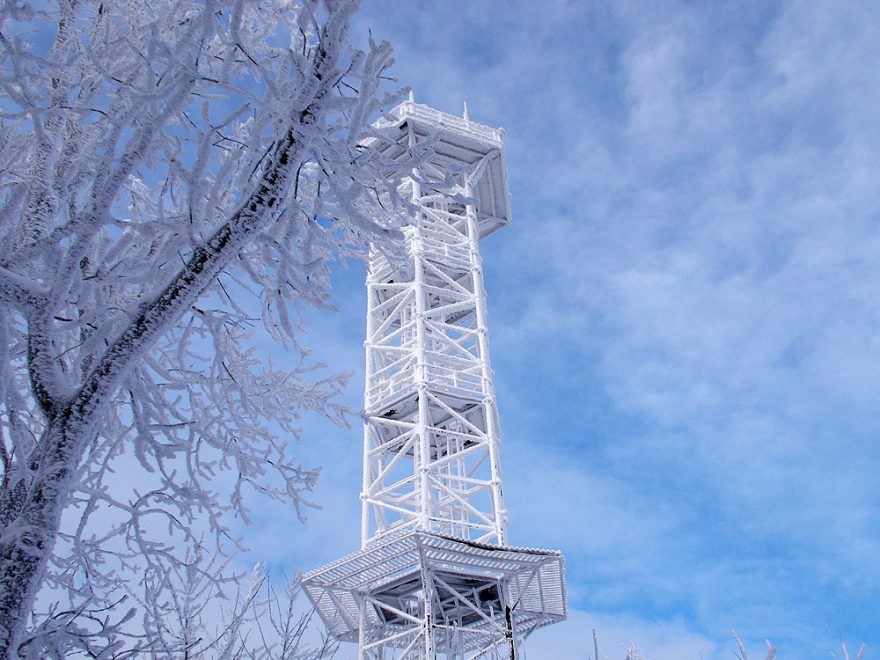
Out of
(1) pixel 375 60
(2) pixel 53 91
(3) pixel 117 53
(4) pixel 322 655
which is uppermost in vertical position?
(3) pixel 117 53

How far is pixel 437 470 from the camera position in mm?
22031

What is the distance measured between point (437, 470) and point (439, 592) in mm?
4084

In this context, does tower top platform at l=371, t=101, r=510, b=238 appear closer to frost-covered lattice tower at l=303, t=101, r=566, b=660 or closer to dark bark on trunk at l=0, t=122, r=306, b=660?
frost-covered lattice tower at l=303, t=101, r=566, b=660

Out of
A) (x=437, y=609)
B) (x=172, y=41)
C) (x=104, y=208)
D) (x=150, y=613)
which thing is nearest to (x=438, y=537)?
(x=437, y=609)

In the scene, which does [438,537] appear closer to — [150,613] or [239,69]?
[150,613]

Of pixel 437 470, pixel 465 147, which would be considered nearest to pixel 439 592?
pixel 437 470

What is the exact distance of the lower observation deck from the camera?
1722 centimetres

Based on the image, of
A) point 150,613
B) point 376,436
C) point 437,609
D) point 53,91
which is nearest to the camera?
point 53,91

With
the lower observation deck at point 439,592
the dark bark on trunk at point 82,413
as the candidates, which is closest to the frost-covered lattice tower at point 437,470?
the lower observation deck at point 439,592

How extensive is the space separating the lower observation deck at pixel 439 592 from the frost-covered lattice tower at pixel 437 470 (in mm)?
32

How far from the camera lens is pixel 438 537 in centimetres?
1661

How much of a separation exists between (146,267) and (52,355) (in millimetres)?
1063

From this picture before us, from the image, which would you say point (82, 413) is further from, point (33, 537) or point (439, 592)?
point (439, 592)

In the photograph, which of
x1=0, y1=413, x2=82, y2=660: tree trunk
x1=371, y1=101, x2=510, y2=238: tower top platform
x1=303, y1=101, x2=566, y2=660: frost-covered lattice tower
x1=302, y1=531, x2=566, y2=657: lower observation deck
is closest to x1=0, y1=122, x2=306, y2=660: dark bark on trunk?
x1=0, y1=413, x2=82, y2=660: tree trunk
